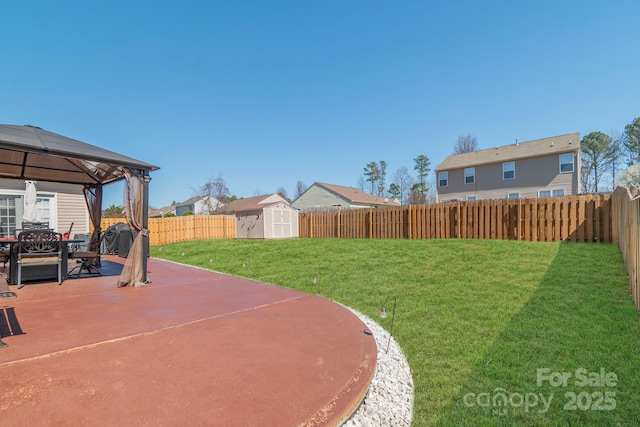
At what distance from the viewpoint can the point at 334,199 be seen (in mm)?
29062

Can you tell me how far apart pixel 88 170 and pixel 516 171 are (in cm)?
2289

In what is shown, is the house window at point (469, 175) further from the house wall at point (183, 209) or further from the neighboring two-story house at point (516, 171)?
the house wall at point (183, 209)

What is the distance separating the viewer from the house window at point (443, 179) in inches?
878

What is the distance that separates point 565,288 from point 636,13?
726cm

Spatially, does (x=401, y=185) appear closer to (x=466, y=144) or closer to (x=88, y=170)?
(x=466, y=144)

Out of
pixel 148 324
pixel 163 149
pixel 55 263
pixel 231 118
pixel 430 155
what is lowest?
pixel 148 324

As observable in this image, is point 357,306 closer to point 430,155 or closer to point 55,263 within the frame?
point 55,263

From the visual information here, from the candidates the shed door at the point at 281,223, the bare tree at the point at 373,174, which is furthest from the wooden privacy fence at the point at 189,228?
the bare tree at the point at 373,174

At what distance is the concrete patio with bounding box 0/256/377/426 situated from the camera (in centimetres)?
189

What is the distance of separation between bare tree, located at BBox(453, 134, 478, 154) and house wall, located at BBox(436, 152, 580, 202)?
51.2 ft

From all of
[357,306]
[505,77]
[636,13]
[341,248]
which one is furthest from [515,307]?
[505,77]

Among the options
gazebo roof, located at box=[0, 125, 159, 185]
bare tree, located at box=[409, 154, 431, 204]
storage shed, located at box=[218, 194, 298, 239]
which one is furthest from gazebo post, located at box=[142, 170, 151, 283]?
bare tree, located at box=[409, 154, 431, 204]

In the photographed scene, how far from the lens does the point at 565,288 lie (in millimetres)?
4660

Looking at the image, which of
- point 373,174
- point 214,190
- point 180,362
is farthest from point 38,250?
point 373,174
